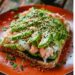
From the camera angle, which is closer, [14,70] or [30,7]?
[14,70]

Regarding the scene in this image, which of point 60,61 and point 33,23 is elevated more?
point 33,23

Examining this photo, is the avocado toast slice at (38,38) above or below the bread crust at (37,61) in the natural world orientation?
above

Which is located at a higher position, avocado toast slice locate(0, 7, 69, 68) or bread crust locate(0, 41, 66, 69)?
avocado toast slice locate(0, 7, 69, 68)

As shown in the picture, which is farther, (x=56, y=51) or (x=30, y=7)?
(x=30, y=7)

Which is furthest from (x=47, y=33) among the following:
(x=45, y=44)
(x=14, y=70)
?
(x=14, y=70)

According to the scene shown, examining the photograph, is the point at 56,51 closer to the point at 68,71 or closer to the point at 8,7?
the point at 68,71

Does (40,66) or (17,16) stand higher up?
(17,16)

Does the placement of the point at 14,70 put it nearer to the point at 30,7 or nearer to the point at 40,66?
the point at 40,66

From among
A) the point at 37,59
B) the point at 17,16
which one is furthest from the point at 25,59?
the point at 17,16

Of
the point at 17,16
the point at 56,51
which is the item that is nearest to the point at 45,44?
the point at 56,51
